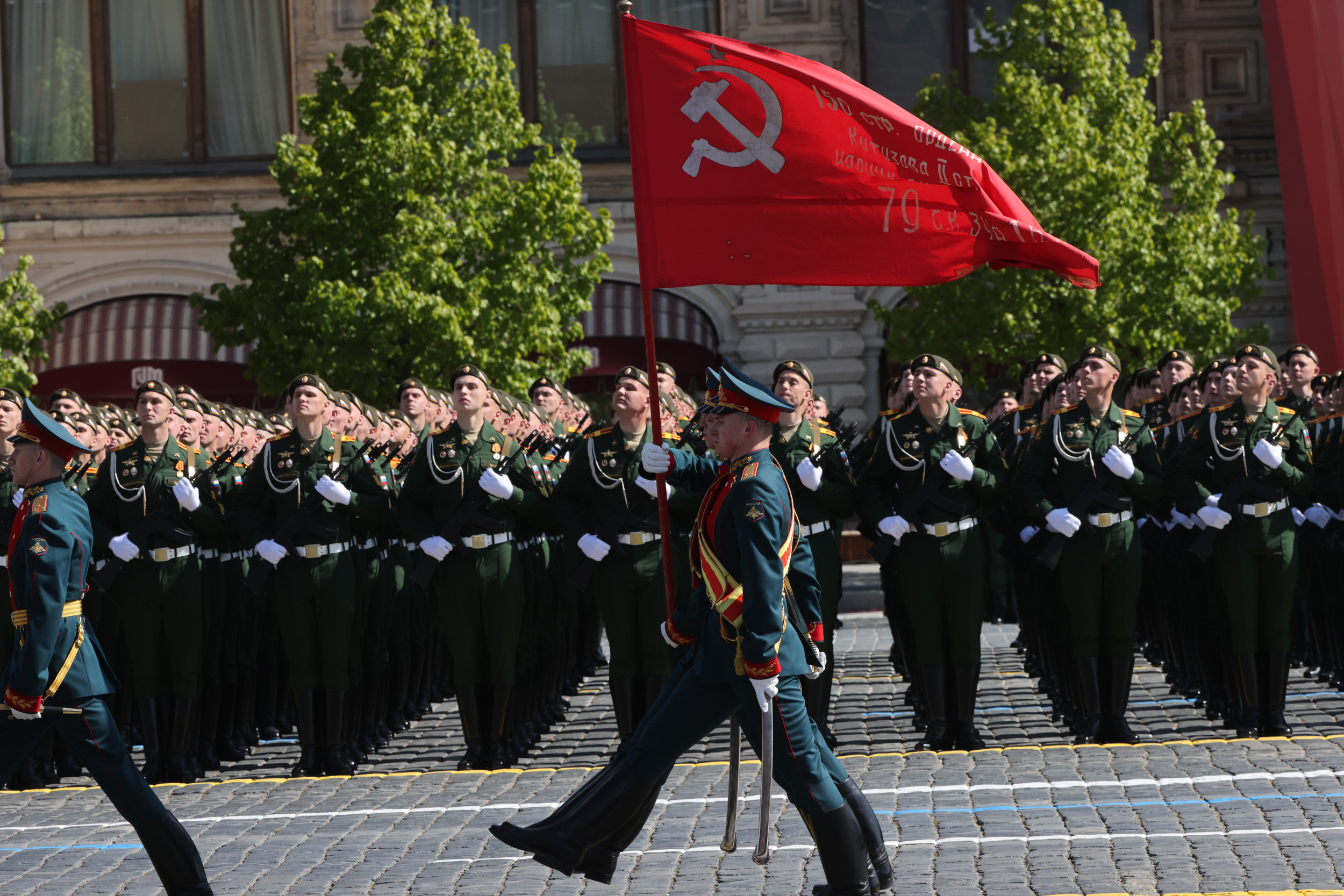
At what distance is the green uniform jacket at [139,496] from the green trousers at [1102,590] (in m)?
4.34

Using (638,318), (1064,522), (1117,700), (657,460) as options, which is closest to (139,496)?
(657,460)

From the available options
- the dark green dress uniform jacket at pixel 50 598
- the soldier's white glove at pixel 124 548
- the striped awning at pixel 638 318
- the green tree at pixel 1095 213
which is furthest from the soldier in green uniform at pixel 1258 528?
the striped awning at pixel 638 318

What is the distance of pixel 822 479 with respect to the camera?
367 inches

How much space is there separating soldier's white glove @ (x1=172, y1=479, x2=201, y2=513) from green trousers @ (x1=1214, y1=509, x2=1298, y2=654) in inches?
204

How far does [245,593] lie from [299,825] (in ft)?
9.19

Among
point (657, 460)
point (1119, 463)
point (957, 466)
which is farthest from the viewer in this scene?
point (1119, 463)

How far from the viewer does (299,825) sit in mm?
7668

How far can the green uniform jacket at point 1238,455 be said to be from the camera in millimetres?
9375

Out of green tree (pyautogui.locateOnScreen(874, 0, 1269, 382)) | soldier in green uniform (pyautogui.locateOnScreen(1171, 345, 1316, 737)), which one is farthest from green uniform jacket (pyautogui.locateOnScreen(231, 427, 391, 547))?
green tree (pyautogui.locateOnScreen(874, 0, 1269, 382))

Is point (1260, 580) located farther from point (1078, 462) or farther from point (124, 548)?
point (124, 548)

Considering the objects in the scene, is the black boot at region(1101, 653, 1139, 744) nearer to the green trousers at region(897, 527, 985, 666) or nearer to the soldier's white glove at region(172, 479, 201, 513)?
the green trousers at region(897, 527, 985, 666)

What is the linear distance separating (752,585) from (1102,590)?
4.16 m

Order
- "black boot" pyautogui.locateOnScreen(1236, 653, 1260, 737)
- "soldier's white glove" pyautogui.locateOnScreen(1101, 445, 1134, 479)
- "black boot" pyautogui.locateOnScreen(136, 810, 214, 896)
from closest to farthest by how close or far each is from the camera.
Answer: "black boot" pyautogui.locateOnScreen(136, 810, 214, 896)
"soldier's white glove" pyautogui.locateOnScreen(1101, 445, 1134, 479)
"black boot" pyautogui.locateOnScreen(1236, 653, 1260, 737)

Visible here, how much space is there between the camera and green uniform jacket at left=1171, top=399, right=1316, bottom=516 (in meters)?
Result: 9.38
